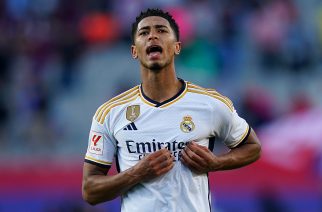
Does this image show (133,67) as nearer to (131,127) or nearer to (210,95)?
(210,95)

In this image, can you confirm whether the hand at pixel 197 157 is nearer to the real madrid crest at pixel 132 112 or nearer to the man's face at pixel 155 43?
the real madrid crest at pixel 132 112

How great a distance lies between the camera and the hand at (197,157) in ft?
17.3

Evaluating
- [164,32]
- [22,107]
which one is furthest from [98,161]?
[22,107]

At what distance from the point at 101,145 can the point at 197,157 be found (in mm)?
657

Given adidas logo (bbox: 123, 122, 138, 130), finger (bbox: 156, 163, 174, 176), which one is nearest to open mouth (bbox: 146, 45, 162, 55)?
adidas logo (bbox: 123, 122, 138, 130)

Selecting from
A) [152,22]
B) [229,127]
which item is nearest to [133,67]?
[152,22]

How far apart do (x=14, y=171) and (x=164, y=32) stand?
6236 mm

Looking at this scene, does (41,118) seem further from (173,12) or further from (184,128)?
(184,128)

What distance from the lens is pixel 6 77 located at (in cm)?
1367

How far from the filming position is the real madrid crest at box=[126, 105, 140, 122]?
5.44 metres

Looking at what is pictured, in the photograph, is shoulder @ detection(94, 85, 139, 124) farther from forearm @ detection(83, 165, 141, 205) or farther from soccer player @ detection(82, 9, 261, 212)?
forearm @ detection(83, 165, 141, 205)

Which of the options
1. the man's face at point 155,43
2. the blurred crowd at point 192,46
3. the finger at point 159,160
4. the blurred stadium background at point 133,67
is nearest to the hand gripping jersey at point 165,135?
the finger at point 159,160

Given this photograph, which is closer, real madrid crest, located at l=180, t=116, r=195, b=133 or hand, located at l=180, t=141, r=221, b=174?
hand, located at l=180, t=141, r=221, b=174

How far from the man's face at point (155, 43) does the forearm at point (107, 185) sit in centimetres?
72
